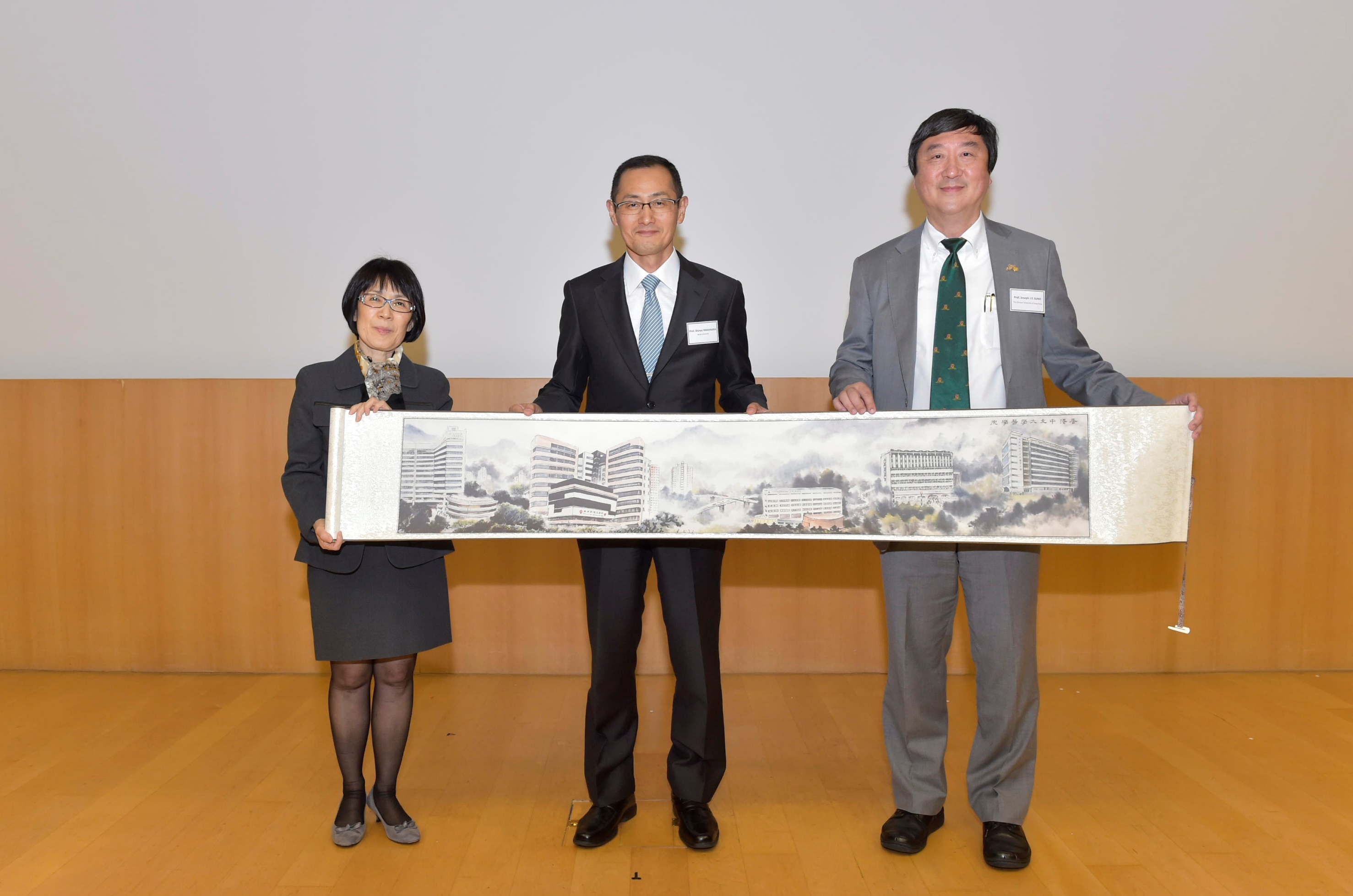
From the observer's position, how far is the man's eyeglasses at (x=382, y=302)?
7.00ft

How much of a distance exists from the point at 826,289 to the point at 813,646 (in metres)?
1.56

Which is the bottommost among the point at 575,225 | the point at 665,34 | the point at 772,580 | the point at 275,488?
the point at 772,580

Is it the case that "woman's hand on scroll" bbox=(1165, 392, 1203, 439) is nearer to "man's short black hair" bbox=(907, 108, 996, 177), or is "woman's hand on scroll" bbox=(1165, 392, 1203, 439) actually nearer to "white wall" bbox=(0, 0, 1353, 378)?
"man's short black hair" bbox=(907, 108, 996, 177)

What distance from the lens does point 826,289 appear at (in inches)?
143

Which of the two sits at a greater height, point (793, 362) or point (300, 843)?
point (793, 362)

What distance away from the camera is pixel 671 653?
2.22 m

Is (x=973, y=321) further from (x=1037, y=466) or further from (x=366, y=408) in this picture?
(x=366, y=408)

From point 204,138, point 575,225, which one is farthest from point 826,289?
point 204,138

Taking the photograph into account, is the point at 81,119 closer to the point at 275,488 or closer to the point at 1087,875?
the point at 275,488

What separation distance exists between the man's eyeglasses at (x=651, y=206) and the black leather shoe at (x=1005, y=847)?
1.77 meters

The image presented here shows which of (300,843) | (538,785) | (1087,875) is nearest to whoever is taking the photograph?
(1087,875)

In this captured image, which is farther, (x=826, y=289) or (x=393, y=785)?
(x=826, y=289)

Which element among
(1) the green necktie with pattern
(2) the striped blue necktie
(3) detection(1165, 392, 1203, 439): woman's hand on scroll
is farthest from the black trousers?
(3) detection(1165, 392, 1203, 439): woman's hand on scroll

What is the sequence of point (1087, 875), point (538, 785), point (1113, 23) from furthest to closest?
point (1113, 23), point (538, 785), point (1087, 875)
